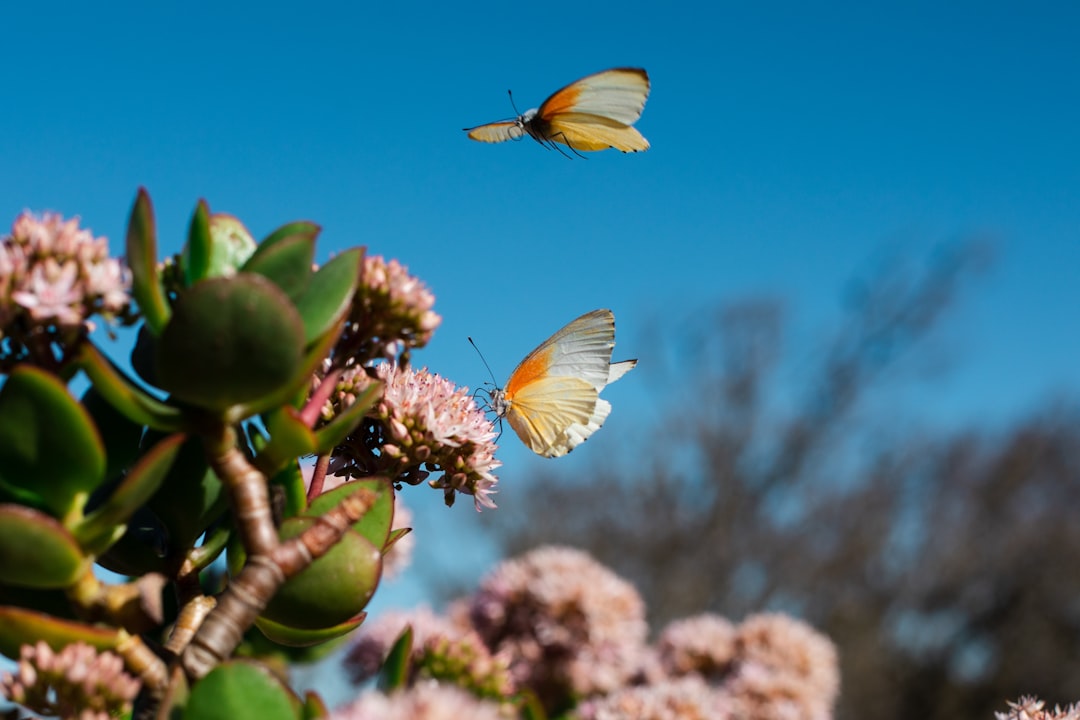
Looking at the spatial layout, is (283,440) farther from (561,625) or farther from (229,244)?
(561,625)

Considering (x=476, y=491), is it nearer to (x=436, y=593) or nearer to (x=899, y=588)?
(x=436, y=593)

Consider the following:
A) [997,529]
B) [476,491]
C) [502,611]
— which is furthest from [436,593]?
[476,491]

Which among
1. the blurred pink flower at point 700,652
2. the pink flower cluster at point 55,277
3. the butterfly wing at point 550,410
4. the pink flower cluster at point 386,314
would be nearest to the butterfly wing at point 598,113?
the butterfly wing at point 550,410

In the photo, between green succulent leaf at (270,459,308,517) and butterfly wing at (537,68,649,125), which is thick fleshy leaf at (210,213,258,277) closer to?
green succulent leaf at (270,459,308,517)

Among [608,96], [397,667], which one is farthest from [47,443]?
[608,96]

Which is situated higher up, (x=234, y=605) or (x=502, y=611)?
(x=502, y=611)
